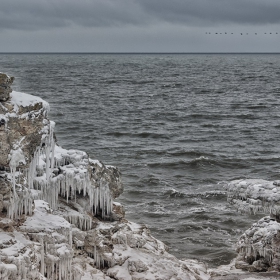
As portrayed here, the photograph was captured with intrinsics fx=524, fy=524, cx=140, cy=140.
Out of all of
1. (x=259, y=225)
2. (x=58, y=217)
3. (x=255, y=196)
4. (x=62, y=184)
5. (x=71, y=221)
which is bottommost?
(x=259, y=225)

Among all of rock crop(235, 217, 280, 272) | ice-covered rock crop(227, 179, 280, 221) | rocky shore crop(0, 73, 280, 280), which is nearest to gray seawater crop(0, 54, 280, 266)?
rock crop(235, 217, 280, 272)

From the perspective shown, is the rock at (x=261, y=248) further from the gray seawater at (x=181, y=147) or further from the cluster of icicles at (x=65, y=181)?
the cluster of icicles at (x=65, y=181)

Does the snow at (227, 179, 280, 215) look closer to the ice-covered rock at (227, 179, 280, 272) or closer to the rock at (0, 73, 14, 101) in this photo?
the ice-covered rock at (227, 179, 280, 272)

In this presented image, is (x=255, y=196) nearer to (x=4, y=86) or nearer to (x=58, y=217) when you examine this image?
(x=58, y=217)

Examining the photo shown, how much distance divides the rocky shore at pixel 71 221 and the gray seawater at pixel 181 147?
330 centimetres

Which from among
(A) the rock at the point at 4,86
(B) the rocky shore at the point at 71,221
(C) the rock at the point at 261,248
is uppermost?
(A) the rock at the point at 4,86

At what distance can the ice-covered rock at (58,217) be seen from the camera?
11.2 metres

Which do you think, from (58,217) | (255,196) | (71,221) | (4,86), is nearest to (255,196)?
(255,196)

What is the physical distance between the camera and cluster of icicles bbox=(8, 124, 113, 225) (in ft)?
44.1

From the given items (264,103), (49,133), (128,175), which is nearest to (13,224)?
(49,133)

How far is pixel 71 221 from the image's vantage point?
1405 centimetres

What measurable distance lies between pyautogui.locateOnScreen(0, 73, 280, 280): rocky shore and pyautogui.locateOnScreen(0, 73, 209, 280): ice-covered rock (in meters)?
0.02

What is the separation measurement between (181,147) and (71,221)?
21605 mm

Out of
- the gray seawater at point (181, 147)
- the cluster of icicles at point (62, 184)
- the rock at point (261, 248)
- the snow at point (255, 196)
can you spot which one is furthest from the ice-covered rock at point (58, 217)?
the gray seawater at point (181, 147)
